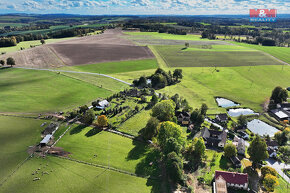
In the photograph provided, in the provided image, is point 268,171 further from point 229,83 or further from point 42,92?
point 42,92

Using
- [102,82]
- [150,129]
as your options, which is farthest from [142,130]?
[102,82]

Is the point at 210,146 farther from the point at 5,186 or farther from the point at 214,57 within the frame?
the point at 214,57

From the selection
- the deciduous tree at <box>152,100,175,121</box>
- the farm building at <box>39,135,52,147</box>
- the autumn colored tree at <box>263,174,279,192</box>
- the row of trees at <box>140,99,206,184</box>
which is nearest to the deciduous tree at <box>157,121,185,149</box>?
the row of trees at <box>140,99,206,184</box>

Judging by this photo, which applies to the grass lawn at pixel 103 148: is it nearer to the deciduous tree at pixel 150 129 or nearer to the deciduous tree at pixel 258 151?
the deciduous tree at pixel 150 129

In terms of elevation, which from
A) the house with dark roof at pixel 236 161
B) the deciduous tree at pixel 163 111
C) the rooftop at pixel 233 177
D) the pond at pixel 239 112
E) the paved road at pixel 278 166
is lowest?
the paved road at pixel 278 166

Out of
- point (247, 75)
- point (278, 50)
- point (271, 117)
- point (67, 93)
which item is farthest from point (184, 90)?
point (278, 50)

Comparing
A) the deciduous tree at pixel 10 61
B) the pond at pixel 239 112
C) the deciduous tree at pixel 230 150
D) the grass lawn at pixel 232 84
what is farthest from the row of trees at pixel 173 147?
the deciduous tree at pixel 10 61

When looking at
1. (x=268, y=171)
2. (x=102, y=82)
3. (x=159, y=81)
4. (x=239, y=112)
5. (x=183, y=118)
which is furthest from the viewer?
(x=102, y=82)
